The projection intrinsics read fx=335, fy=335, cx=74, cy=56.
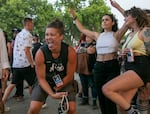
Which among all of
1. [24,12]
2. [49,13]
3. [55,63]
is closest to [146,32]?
[55,63]

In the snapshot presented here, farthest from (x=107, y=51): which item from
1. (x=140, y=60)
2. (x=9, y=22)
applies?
(x=9, y=22)

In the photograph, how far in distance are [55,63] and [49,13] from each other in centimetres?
3927

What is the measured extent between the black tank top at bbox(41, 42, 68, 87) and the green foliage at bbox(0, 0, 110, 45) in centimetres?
3518

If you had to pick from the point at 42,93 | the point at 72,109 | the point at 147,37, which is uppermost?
the point at 147,37

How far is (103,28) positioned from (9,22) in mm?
34573

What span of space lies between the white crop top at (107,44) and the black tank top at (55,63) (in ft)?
3.34

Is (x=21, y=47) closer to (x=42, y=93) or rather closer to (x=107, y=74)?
(x=107, y=74)

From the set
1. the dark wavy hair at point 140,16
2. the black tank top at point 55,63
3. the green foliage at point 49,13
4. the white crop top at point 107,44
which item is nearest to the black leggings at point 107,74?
the white crop top at point 107,44

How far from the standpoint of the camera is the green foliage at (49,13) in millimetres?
39625

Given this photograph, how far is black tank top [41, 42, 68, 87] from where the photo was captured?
4273 mm

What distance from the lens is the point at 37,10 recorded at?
42.3 metres

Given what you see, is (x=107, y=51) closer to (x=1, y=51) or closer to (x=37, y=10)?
(x=1, y=51)

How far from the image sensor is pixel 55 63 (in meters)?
4.29

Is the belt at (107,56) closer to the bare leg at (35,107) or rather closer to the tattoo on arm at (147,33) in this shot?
the tattoo on arm at (147,33)
